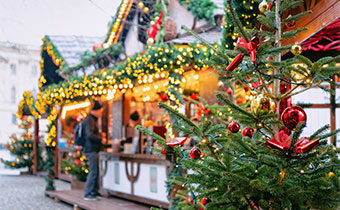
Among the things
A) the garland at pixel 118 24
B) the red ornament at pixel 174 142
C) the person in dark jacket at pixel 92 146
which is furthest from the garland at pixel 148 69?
the red ornament at pixel 174 142

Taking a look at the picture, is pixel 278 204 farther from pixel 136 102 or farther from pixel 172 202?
pixel 136 102

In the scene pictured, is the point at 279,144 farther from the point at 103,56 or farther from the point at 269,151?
the point at 103,56

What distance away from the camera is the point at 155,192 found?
314 inches

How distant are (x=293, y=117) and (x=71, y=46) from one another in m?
13.3

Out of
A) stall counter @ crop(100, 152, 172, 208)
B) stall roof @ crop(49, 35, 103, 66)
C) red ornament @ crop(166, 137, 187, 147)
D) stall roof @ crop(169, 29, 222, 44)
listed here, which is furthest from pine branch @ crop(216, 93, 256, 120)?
stall roof @ crop(49, 35, 103, 66)

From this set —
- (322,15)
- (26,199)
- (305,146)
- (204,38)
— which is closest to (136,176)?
(26,199)

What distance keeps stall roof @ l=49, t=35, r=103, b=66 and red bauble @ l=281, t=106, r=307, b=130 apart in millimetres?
11598

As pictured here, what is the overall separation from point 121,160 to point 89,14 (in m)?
6.25

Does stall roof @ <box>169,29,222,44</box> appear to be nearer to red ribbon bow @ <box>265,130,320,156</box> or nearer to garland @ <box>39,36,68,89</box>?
garland @ <box>39,36,68,89</box>

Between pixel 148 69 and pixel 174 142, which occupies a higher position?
pixel 148 69

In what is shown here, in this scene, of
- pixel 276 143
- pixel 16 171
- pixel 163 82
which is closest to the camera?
pixel 276 143

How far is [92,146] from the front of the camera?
9.03 meters

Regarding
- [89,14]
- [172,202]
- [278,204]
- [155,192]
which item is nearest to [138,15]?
[155,192]

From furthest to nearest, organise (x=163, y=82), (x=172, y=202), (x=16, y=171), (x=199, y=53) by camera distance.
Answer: (x=16, y=171) → (x=163, y=82) → (x=199, y=53) → (x=172, y=202)
